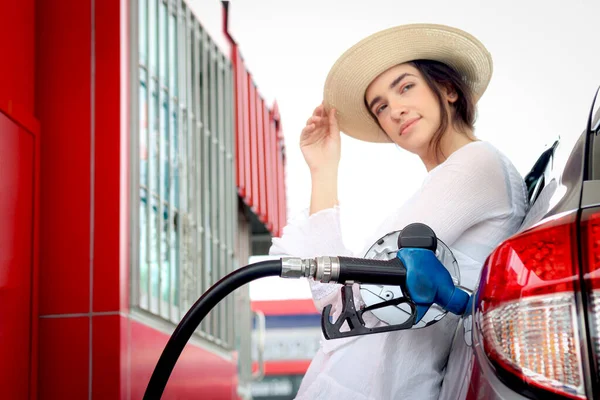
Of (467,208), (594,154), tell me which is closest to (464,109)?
(467,208)

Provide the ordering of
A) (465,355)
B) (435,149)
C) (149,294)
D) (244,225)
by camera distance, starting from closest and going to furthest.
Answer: (465,355)
(435,149)
(149,294)
(244,225)

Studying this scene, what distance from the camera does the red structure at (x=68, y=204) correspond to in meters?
2.35

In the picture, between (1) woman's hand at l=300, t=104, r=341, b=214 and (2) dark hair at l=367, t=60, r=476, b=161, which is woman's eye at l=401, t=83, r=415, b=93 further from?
(1) woman's hand at l=300, t=104, r=341, b=214

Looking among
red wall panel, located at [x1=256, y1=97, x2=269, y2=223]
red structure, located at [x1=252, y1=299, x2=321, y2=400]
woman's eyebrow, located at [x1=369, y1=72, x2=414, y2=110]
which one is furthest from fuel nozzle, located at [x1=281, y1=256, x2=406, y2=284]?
red structure, located at [x1=252, y1=299, x2=321, y2=400]

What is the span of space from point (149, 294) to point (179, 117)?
1165 millimetres

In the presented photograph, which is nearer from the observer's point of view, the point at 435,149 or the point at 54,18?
the point at 435,149

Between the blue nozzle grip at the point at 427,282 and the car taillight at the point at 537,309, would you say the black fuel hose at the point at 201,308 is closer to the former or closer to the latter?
the blue nozzle grip at the point at 427,282

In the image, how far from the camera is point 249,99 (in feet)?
21.6

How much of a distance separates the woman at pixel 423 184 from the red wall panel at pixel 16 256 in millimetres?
906

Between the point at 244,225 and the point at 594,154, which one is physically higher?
the point at 244,225

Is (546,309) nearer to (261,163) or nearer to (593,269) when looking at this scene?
(593,269)

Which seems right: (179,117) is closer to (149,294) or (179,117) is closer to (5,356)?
(149,294)

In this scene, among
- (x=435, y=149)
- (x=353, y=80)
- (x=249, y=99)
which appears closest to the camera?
(x=435, y=149)

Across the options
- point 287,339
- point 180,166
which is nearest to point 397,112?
point 180,166
